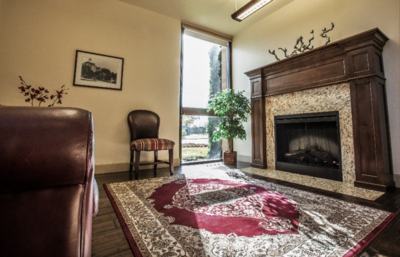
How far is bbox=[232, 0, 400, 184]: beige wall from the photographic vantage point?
222 cm

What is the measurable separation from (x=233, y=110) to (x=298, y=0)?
2246 millimetres

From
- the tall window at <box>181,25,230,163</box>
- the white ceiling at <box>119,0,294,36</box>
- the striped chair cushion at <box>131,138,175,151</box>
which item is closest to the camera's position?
the striped chair cushion at <box>131,138,175,151</box>

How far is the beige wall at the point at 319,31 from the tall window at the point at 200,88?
0.43m

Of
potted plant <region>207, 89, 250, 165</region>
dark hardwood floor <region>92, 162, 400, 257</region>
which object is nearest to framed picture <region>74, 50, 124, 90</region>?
potted plant <region>207, 89, 250, 165</region>

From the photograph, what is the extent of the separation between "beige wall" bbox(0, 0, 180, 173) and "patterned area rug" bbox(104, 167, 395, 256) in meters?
1.58

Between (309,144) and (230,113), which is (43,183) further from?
(230,113)

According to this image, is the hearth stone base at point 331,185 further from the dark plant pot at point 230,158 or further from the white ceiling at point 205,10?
the white ceiling at point 205,10

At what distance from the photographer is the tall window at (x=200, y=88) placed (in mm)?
3986

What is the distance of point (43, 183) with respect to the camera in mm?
464

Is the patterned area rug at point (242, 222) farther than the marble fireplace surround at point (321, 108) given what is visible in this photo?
No

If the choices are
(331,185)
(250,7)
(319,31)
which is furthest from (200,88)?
(331,185)

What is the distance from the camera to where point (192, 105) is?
4.05m

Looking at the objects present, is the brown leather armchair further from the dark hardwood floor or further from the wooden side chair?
the wooden side chair

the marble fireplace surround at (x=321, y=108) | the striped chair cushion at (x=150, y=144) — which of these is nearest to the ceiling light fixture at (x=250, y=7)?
the marble fireplace surround at (x=321, y=108)
